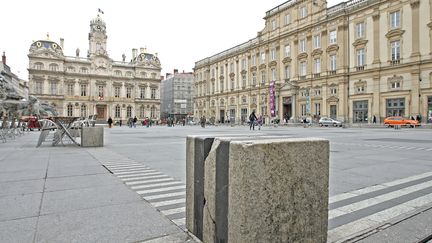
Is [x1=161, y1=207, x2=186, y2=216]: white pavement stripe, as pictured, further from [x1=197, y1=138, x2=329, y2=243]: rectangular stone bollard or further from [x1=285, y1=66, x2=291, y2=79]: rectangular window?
[x1=285, y1=66, x2=291, y2=79]: rectangular window

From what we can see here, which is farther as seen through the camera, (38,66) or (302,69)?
(38,66)

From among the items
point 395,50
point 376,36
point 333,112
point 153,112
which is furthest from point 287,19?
point 153,112

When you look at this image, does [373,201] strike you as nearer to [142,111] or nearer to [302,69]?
[302,69]

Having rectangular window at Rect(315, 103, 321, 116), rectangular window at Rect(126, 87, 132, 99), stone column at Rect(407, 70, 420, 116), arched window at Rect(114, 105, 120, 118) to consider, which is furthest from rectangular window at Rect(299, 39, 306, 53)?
arched window at Rect(114, 105, 120, 118)

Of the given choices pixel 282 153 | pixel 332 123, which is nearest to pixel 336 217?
pixel 282 153

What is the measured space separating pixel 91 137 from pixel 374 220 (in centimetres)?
1049

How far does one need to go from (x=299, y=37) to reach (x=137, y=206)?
51.9m

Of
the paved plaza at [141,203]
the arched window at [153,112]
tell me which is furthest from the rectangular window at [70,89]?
the paved plaza at [141,203]

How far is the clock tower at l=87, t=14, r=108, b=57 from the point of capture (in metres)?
74.6

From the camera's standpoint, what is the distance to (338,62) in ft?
145

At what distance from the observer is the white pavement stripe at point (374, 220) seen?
2857 mm

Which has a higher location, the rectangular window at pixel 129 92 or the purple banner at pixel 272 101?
the rectangular window at pixel 129 92

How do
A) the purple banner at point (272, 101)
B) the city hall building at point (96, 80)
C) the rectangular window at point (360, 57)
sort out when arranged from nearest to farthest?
the rectangular window at point (360, 57), the purple banner at point (272, 101), the city hall building at point (96, 80)

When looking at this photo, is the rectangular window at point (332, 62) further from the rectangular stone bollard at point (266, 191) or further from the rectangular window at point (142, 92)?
the rectangular window at point (142, 92)
